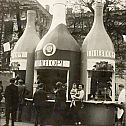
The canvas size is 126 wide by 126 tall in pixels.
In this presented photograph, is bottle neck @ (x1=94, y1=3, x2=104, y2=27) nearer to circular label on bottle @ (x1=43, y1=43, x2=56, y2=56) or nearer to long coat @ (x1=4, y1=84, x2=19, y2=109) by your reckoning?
circular label on bottle @ (x1=43, y1=43, x2=56, y2=56)

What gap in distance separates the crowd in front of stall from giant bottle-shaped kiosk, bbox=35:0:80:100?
57 centimetres

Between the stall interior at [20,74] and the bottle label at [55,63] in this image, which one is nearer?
the bottle label at [55,63]

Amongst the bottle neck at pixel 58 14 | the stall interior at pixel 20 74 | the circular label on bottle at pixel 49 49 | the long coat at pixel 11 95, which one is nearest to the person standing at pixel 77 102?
the circular label on bottle at pixel 49 49

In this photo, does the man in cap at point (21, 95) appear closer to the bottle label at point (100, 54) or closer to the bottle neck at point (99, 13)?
the bottle label at point (100, 54)

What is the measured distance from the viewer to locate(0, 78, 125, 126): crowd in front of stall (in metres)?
10.2

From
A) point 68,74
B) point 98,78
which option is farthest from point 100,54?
point 68,74

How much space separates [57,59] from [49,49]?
50 centimetres

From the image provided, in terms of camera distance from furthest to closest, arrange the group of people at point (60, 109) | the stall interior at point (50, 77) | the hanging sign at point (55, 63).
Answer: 1. the stall interior at point (50, 77)
2. the hanging sign at point (55, 63)
3. the group of people at point (60, 109)

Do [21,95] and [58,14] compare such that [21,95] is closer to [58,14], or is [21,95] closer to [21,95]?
[21,95]

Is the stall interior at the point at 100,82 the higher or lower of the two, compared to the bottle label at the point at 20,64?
lower

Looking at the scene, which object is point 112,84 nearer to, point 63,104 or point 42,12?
point 63,104

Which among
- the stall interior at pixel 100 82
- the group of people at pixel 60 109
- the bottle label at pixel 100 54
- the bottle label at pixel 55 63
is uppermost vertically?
the bottle label at pixel 100 54

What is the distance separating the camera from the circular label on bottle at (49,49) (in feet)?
43.4

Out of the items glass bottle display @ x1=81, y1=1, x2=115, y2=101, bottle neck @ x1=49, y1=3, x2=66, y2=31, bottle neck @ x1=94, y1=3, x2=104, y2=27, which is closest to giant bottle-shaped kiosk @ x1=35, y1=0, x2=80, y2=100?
bottle neck @ x1=49, y1=3, x2=66, y2=31
